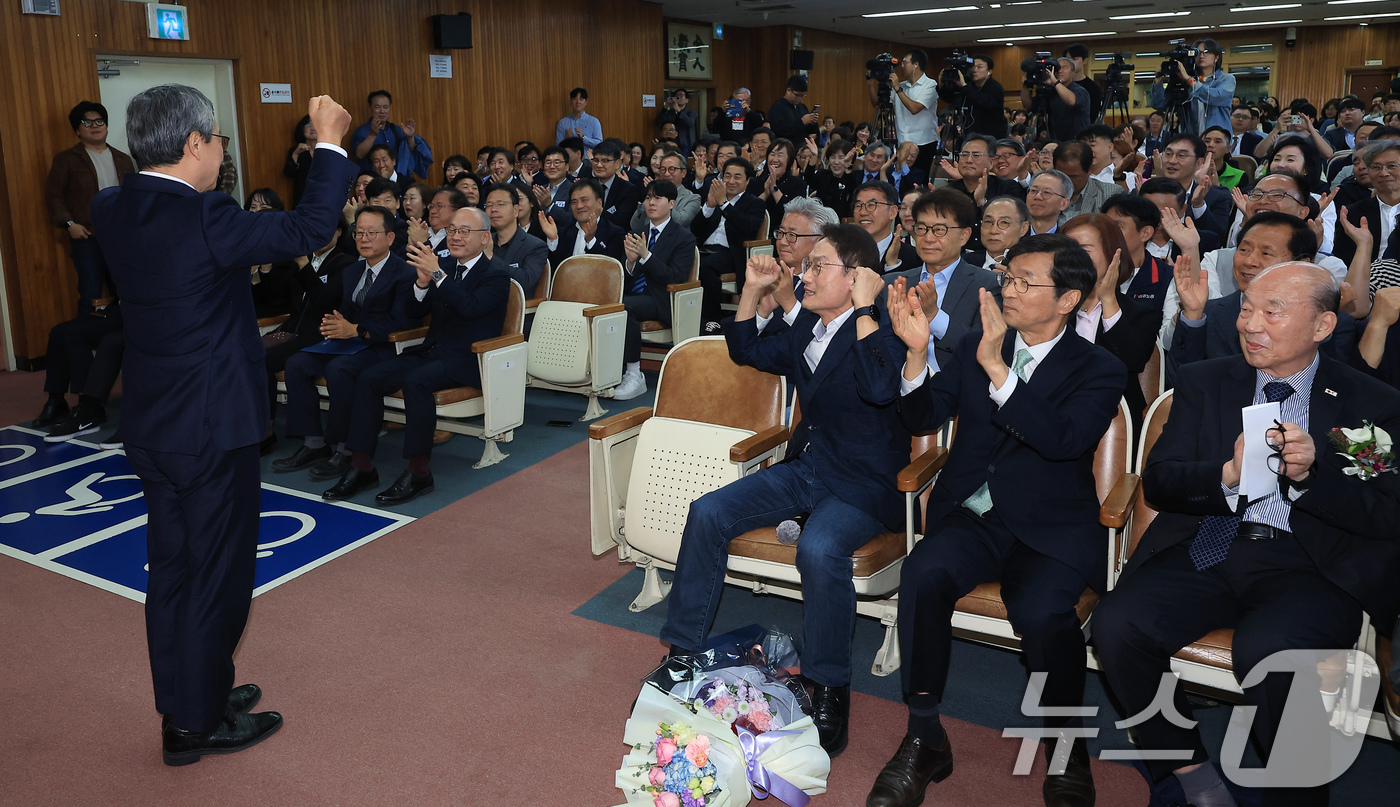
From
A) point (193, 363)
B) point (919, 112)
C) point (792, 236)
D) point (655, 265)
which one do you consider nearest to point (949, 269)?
point (792, 236)

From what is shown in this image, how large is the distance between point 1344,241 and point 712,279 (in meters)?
3.63

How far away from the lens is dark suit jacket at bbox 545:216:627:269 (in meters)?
6.23

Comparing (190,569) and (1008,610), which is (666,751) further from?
(190,569)

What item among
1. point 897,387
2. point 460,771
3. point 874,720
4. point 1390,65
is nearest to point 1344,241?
point 897,387

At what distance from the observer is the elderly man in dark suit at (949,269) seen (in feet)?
11.4

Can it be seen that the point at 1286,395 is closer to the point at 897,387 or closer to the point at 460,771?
the point at 897,387

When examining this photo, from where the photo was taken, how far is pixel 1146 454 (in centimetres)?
250

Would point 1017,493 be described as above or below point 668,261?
below

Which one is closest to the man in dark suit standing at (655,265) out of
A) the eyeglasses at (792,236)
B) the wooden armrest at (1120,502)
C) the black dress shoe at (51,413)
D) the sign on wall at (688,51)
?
the eyeglasses at (792,236)

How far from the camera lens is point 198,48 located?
7902mm

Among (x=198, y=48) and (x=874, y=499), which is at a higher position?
(x=198, y=48)

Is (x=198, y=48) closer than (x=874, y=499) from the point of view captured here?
No

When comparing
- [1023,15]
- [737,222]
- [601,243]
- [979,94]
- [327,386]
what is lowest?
[327,386]

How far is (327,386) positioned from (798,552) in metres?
2.86
